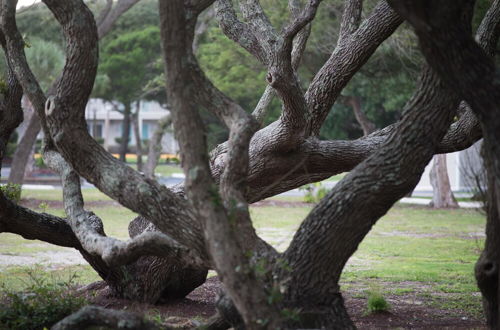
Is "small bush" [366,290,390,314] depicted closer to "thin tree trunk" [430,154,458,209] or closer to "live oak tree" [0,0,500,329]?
"live oak tree" [0,0,500,329]

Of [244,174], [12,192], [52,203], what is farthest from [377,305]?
[52,203]

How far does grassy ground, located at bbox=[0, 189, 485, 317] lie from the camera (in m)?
9.99

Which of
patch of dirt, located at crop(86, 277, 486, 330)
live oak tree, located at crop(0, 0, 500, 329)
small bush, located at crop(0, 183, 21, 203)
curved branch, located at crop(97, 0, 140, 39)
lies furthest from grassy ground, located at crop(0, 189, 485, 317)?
curved branch, located at crop(97, 0, 140, 39)

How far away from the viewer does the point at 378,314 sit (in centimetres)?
791

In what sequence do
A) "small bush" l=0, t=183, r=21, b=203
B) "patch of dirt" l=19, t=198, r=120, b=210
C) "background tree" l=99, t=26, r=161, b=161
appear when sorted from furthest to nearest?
1. "background tree" l=99, t=26, r=161, b=161
2. "patch of dirt" l=19, t=198, r=120, b=210
3. "small bush" l=0, t=183, r=21, b=203

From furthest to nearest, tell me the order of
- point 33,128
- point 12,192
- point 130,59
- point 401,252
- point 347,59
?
point 130,59 → point 33,128 → point 401,252 → point 347,59 → point 12,192

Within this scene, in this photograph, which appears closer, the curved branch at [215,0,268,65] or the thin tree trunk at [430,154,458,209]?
the curved branch at [215,0,268,65]

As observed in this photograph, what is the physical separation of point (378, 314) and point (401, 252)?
260 inches

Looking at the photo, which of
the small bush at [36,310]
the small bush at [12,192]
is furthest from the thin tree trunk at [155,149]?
the small bush at [36,310]

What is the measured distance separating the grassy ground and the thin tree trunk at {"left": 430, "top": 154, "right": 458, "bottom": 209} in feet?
2.64

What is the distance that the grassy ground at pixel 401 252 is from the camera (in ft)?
32.8

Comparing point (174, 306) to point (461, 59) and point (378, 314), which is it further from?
point (461, 59)

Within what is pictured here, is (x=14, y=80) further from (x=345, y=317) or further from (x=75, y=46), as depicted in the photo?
(x=345, y=317)

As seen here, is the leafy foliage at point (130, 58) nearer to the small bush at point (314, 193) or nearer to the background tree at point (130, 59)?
the background tree at point (130, 59)
